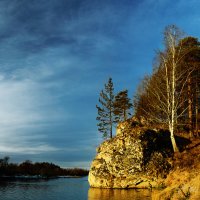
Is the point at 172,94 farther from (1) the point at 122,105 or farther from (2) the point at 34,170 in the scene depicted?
(2) the point at 34,170

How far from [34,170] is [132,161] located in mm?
123223

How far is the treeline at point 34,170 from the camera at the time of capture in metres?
148

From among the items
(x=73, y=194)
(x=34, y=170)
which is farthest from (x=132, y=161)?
(x=34, y=170)

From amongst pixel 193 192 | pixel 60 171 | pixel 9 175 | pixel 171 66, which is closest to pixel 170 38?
pixel 171 66

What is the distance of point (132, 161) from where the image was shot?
46.0 meters

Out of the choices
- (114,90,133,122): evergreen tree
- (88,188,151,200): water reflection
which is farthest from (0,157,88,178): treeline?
(88,188,151,200): water reflection

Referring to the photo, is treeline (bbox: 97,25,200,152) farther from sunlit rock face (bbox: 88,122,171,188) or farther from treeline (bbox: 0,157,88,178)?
treeline (bbox: 0,157,88,178)

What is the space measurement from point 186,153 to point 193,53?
63.5 feet

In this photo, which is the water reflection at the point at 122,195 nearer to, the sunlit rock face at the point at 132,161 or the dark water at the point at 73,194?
the dark water at the point at 73,194

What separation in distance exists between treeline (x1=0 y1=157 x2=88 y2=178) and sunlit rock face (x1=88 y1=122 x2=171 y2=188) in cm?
10336

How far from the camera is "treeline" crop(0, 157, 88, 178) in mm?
148125

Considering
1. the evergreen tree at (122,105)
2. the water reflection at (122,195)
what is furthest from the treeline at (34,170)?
the water reflection at (122,195)

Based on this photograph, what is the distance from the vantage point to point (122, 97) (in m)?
78.5

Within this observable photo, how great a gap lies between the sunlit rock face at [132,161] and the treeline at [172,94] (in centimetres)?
316
